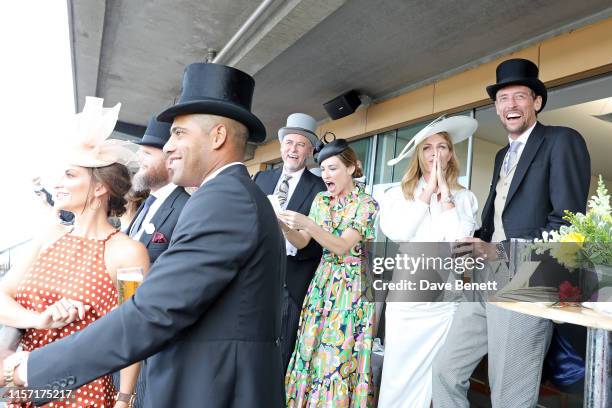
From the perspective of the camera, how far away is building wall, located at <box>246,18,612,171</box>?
3715mm

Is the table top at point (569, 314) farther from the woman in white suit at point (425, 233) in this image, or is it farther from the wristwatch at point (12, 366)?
the wristwatch at point (12, 366)

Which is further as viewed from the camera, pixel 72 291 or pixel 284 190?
pixel 284 190

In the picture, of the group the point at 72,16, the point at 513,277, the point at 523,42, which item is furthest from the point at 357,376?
the point at 72,16

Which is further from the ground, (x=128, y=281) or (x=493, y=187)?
(x=493, y=187)

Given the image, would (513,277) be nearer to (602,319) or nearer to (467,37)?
(602,319)

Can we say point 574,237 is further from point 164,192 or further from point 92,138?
point 164,192

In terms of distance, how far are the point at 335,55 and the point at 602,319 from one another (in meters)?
4.43

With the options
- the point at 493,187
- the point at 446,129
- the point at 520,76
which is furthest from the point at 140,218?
the point at 520,76

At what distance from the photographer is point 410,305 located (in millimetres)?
2500

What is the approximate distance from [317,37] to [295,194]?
2213 mm

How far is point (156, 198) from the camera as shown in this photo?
2.45m

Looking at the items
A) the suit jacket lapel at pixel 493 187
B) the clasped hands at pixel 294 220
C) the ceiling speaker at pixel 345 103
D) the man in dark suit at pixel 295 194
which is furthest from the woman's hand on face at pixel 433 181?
the ceiling speaker at pixel 345 103

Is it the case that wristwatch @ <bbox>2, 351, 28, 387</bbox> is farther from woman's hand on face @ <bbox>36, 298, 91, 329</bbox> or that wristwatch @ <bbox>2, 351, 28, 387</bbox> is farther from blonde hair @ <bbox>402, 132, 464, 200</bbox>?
blonde hair @ <bbox>402, 132, 464, 200</bbox>

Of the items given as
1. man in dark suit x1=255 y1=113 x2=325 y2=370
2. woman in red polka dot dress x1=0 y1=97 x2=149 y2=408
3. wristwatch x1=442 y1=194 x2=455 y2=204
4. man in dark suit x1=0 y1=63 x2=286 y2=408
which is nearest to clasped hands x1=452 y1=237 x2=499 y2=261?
wristwatch x1=442 y1=194 x2=455 y2=204
